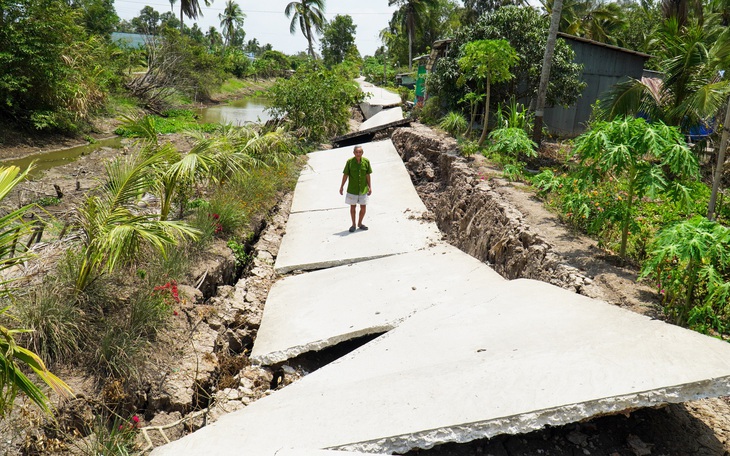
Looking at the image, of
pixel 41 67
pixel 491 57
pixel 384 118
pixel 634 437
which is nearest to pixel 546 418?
pixel 634 437

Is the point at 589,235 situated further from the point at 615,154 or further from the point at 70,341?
the point at 70,341

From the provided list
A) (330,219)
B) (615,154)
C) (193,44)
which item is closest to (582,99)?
(330,219)

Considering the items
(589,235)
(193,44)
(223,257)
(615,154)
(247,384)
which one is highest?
(193,44)

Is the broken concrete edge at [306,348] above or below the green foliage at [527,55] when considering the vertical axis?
below

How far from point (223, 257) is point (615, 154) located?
499 centimetres

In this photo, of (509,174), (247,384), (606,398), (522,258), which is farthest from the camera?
(509,174)

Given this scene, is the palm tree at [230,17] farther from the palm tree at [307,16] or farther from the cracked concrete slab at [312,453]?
the cracked concrete slab at [312,453]

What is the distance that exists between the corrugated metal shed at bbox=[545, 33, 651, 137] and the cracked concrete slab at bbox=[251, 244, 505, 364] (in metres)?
11.2

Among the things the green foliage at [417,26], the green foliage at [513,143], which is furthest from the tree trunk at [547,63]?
the green foliage at [417,26]

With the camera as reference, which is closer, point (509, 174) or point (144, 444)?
point (144, 444)

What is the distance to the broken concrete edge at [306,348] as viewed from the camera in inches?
210

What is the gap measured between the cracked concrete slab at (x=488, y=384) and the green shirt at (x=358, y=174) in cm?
456

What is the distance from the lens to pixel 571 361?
3492 mm

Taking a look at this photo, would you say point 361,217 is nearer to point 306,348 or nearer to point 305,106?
point 306,348
